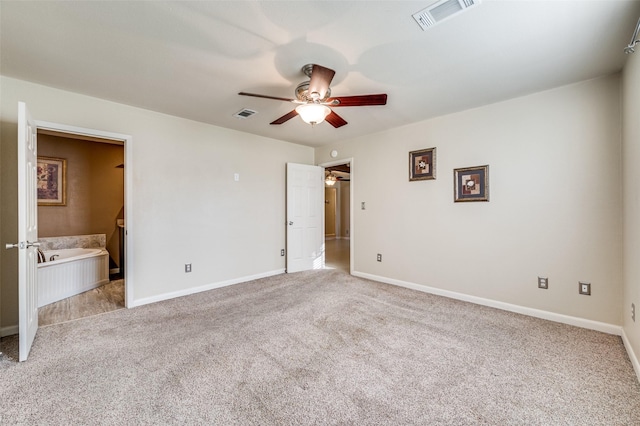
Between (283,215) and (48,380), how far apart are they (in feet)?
11.3

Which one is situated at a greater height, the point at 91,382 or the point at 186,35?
the point at 186,35

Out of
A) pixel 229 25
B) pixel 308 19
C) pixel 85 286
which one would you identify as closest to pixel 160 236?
pixel 85 286

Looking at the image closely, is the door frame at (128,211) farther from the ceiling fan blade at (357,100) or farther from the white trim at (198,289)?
the ceiling fan blade at (357,100)

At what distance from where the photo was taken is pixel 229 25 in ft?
6.02

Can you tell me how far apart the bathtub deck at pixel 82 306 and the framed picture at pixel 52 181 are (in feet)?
5.55

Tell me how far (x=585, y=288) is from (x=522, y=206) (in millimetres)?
951

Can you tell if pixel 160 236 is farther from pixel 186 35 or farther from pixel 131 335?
pixel 186 35

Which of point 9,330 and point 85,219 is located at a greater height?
point 85,219

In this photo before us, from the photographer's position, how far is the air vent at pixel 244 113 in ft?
11.0

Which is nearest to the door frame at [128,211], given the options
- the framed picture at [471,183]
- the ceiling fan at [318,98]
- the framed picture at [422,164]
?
the ceiling fan at [318,98]

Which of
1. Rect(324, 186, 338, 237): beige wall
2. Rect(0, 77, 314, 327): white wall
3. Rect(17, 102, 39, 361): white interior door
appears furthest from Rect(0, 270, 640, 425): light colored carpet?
Rect(324, 186, 338, 237): beige wall

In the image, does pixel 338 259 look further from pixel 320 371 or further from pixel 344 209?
pixel 344 209

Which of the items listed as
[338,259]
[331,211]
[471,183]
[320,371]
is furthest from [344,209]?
[320,371]

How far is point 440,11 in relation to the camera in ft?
5.62
